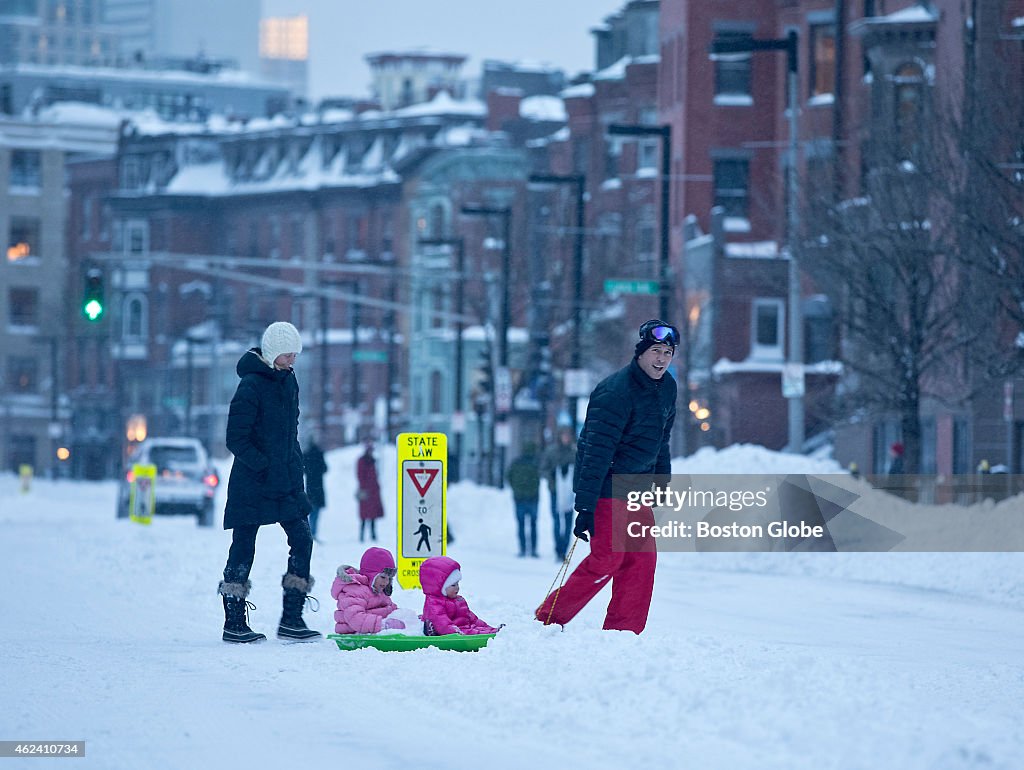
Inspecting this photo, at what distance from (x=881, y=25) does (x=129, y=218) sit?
77.0 meters

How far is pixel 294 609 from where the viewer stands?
12.8 meters

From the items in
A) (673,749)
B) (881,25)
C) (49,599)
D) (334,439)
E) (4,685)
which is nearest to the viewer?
(673,749)

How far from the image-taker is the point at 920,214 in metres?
30.8

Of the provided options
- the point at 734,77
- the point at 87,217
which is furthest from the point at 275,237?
the point at 734,77

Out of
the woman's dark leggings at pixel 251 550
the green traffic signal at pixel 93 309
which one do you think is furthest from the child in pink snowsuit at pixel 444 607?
the green traffic signal at pixel 93 309

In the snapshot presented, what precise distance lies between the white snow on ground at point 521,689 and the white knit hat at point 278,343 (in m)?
1.74

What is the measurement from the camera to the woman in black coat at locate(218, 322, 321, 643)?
12.5 metres

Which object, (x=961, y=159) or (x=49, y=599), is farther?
(x=961, y=159)

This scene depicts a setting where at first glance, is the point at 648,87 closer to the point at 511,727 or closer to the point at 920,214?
the point at 920,214

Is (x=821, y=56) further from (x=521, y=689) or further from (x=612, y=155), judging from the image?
(x=521, y=689)

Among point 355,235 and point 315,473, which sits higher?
point 355,235

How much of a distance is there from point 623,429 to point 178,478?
93.3 feet

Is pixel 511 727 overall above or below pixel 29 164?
below

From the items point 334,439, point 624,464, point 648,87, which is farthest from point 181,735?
point 334,439
